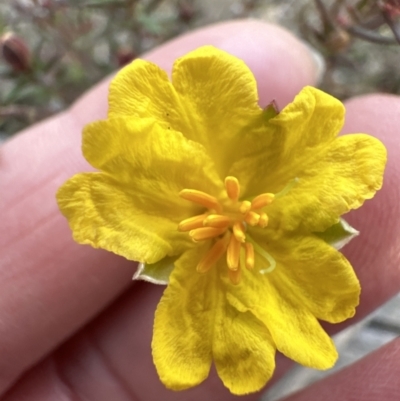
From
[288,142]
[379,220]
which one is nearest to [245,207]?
[288,142]

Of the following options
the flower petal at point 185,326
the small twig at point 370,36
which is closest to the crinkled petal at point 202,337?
the flower petal at point 185,326

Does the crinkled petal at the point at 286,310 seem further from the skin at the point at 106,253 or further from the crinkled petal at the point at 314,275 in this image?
the skin at the point at 106,253

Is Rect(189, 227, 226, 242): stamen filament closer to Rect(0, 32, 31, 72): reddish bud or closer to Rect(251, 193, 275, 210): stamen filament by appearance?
Rect(251, 193, 275, 210): stamen filament

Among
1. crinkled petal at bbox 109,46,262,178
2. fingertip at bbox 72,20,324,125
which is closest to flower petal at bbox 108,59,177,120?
crinkled petal at bbox 109,46,262,178

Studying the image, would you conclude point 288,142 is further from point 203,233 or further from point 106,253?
point 106,253

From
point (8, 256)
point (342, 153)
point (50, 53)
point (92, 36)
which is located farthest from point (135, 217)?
point (50, 53)

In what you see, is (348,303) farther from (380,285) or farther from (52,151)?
(52,151)
